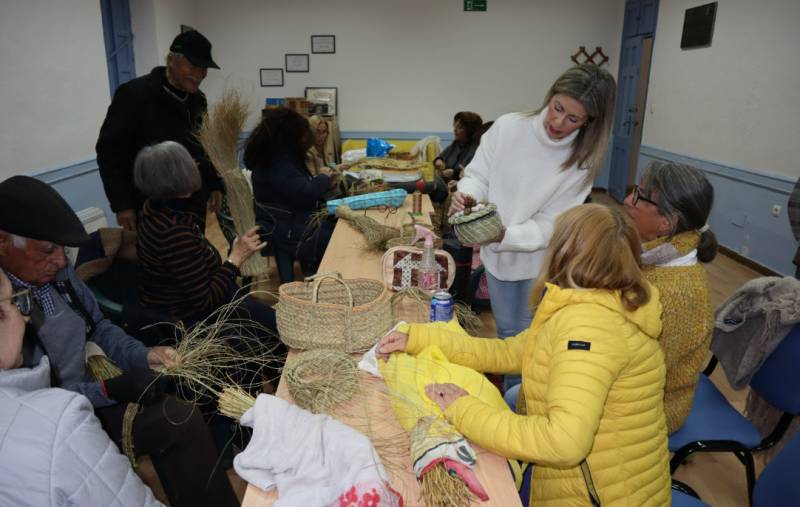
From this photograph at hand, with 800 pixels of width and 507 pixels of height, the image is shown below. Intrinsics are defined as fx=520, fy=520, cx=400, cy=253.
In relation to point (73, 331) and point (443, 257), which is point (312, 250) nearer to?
point (443, 257)

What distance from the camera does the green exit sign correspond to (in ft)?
25.3

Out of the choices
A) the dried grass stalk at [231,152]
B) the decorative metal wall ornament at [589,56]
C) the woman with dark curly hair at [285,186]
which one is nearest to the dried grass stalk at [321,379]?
the dried grass stalk at [231,152]

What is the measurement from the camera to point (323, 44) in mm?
7875

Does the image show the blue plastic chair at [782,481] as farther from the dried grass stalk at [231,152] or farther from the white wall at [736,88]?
the white wall at [736,88]

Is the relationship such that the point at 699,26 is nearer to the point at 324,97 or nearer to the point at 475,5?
the point at 475,5

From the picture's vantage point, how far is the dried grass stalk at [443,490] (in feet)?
3.41

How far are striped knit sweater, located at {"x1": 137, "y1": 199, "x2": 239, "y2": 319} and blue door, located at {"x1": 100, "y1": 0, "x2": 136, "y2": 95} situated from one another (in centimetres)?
459

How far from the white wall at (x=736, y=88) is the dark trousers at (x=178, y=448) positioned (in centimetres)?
480

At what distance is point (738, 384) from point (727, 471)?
2.23ft

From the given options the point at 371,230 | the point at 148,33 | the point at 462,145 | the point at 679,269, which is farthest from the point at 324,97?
the point at 679,269

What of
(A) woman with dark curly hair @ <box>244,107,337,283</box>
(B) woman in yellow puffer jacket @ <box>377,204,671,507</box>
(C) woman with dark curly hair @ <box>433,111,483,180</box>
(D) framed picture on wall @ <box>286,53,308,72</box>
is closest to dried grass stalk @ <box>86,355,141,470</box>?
(B) woman in yellow puffer jacket @ <box>377,204,671,507</box>

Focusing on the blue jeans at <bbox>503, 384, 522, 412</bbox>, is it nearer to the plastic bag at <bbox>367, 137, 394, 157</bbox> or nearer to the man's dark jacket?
the man's dark jacket

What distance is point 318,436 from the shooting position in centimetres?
115

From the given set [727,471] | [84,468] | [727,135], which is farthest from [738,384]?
[727,135]
